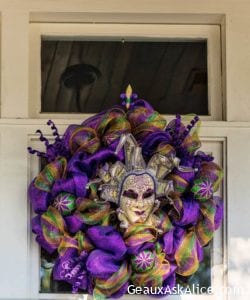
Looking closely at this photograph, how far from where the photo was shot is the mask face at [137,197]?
2182mm

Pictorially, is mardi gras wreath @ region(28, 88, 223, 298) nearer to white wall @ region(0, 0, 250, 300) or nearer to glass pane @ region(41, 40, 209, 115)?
white wall @ region(0, 0, 250, 300)

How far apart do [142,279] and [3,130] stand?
1.96 ft

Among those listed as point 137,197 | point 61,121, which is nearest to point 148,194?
point 137,197

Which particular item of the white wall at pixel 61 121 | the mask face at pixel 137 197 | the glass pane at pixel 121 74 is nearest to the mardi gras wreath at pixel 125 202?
the mask face at pixel 137 197

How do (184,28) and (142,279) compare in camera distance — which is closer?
(142,279)

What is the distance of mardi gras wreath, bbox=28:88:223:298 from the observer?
2174mm

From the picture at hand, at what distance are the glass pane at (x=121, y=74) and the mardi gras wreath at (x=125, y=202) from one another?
22 centimetres

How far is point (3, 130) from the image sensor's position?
7.66 feet

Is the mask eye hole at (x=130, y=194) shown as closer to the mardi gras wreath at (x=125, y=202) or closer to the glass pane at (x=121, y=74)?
the mardi gras wreath at (x=125, y=202)

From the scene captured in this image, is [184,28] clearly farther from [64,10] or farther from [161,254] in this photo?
[161,254]

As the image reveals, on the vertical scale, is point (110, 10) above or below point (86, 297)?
above

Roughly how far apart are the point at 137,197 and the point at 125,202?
0.04m

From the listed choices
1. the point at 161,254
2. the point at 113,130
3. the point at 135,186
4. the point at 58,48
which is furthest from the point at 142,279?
the point at 58,48

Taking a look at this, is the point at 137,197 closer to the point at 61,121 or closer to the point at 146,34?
the point at 61,121
